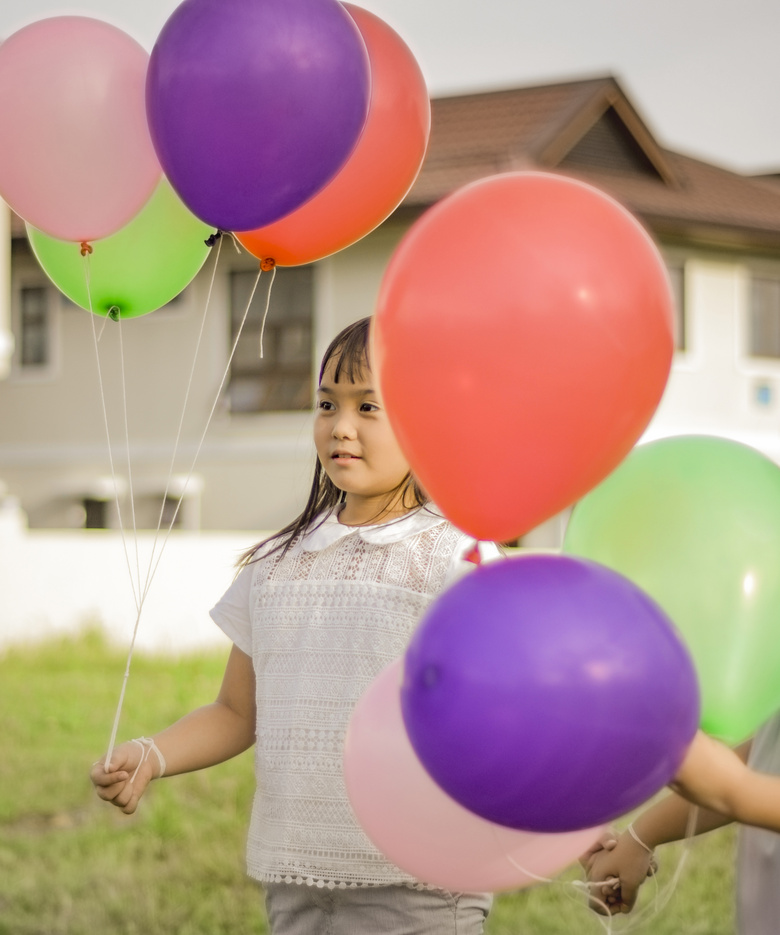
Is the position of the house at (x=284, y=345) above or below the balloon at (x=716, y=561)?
below

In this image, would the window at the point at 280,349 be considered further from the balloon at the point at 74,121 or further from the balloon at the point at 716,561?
the balloon at the point at 716,561

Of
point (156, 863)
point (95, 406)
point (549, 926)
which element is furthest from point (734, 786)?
point (95, 406)

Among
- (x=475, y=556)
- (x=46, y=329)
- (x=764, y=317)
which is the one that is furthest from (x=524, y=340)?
(x=764, y=317)

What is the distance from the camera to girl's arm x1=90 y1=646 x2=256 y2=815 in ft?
6.19

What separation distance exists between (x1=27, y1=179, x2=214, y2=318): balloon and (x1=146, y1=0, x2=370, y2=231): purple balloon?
316mm

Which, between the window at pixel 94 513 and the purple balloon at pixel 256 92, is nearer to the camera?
the purple balloon at pixel 256 92

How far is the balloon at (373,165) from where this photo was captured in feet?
6.38

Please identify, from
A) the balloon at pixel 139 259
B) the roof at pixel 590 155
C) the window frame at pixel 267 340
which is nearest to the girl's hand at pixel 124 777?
the balloon at pixel 139 259

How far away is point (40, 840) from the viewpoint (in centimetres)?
435

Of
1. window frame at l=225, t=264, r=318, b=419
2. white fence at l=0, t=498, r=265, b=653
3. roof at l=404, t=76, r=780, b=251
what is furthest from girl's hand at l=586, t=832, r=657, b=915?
window frame at l=225, t=264, r=318, b=419

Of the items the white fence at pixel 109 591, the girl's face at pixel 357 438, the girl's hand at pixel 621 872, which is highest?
the girl's face at pixel 357 438

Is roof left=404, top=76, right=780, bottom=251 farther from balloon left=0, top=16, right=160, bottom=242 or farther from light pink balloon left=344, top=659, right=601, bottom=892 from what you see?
light pink balloon left=344, top=659, right=601, bottom=892

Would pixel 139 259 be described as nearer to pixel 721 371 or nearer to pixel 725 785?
pixel 725 785

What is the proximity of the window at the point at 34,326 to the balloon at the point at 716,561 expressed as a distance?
12475 millimetres
